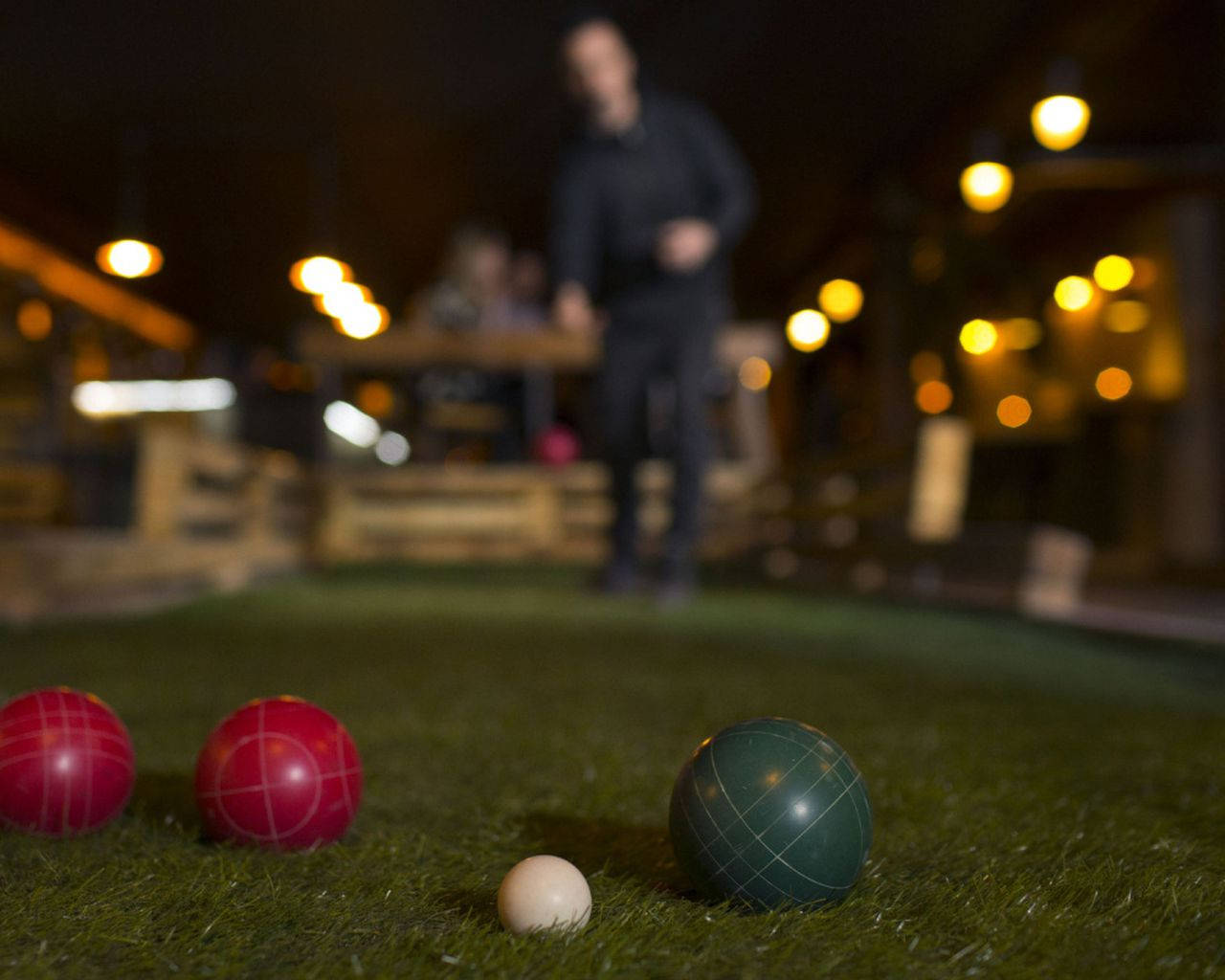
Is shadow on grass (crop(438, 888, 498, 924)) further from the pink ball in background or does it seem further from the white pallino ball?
the pink ball in background

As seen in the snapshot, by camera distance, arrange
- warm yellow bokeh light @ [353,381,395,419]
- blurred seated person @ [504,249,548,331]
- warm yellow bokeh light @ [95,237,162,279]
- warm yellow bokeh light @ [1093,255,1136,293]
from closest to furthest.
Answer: blurred seated person @ [504,249,548,331], warm yellow bokeh light @ [95,237,162,279], warm yellow bokeh light @ [1093,255,1136,293], warm yellow bokeh light @ [353,381,395,419]

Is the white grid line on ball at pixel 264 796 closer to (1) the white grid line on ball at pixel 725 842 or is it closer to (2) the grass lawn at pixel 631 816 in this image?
(2) the grass lawn at pixel 631 816

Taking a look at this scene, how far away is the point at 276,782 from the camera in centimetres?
120

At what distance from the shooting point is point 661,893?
1083mm

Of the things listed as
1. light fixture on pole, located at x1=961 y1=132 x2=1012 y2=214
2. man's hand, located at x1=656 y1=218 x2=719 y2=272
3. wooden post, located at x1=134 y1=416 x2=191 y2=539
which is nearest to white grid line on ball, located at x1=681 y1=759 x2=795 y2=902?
man's hand, located at x1=656 y1=218 x2=719 y2=272

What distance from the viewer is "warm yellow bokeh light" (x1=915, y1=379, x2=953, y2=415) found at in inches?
617

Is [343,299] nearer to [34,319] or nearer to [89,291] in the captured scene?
[34,319]

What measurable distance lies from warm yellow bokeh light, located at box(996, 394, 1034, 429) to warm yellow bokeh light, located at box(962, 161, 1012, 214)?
6.75 meters

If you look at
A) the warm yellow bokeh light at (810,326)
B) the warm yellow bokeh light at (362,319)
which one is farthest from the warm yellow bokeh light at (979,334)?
the warm yellow bokeh light at (362,319)

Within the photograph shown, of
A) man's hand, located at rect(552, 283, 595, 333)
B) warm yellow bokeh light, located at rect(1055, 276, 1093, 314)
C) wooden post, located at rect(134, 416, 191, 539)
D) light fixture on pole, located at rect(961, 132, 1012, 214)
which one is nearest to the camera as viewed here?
man's hand, located at rect(552, 283, 595, 333)

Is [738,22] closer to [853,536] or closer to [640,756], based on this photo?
[853,536]

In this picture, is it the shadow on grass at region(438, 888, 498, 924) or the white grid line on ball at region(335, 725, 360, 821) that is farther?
the white grid line on ball at region(335, 725, 360, 821)

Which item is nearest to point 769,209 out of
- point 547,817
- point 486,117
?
point 486,117

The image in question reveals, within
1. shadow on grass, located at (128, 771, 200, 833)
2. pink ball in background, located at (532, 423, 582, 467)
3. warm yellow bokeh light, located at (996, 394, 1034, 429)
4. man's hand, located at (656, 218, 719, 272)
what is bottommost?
shadow on grass, located at (128, 771, 200, 833)
